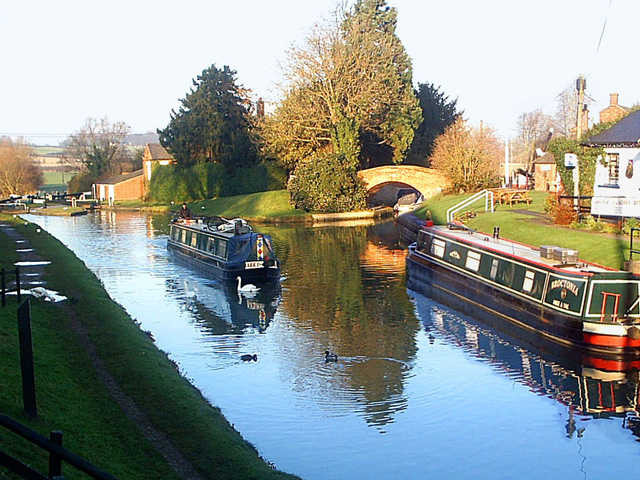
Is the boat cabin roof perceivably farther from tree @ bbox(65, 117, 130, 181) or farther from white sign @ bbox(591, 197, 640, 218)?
tree @ bbox(65, 117, 130, 181)

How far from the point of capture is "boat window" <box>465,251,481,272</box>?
2239cm

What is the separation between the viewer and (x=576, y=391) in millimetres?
14430

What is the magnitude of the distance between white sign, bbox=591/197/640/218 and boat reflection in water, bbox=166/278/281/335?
10891 millimetres

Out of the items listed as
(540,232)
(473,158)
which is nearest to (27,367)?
(540,232)

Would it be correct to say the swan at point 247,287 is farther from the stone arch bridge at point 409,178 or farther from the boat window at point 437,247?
the stone arch bridge at point 409,178

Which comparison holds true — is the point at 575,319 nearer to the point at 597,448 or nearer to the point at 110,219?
the point at 597,448

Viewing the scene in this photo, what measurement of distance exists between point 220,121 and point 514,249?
40619mm

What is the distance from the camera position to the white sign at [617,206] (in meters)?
24.6

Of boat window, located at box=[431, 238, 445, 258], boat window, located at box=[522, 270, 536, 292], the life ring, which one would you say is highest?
boat window, located at box=[431, 238, 445, 258]

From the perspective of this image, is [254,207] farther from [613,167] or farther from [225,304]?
[225,304]

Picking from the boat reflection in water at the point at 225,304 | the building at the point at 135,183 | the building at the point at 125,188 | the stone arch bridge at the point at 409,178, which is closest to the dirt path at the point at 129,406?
the boat reflection in water at the point at 225,304

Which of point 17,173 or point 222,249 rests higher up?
point 17,173

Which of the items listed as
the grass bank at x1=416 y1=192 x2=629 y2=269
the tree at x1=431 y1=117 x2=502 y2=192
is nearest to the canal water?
the grass bank at x1=416 y1=192 x2=629 y2=269

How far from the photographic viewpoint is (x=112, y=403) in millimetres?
10547
